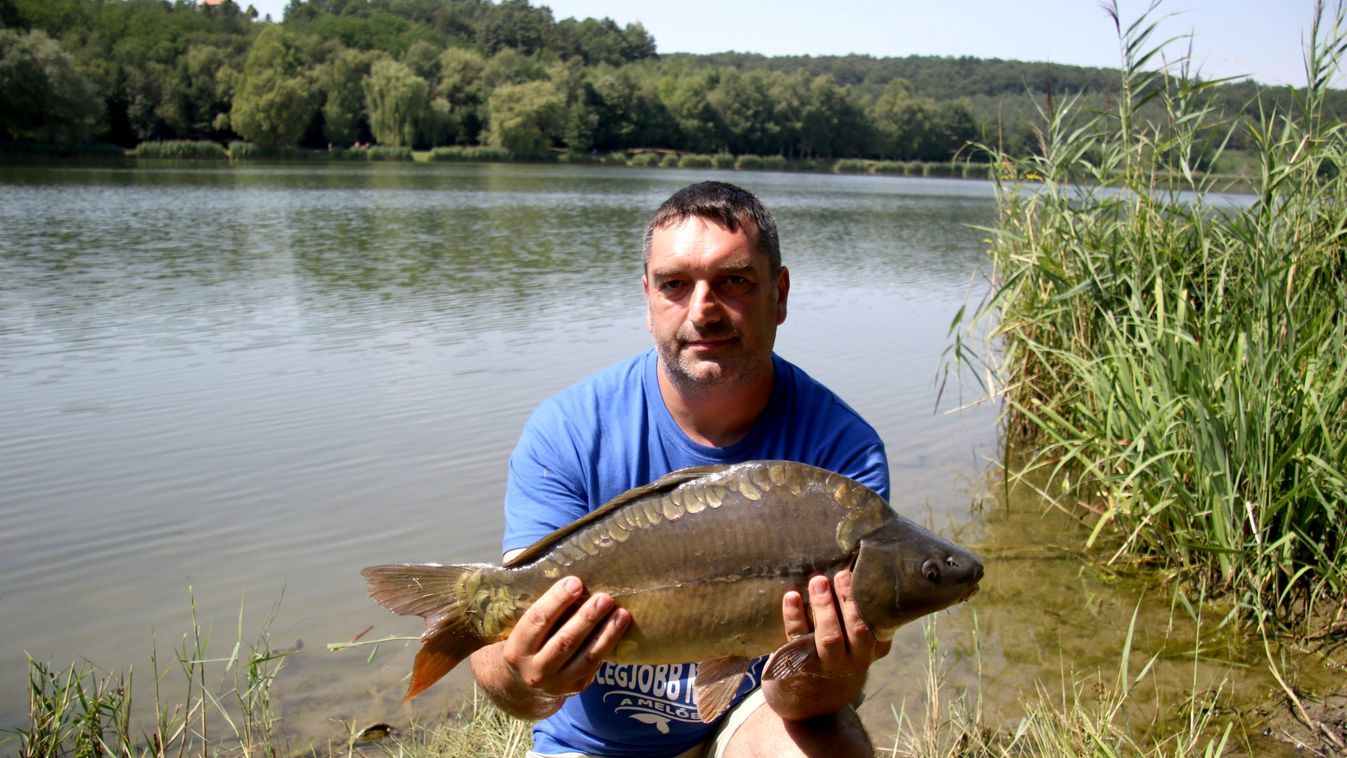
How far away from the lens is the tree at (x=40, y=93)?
2079 inches

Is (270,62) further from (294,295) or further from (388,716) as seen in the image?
(388,716)

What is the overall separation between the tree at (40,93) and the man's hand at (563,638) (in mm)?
60927

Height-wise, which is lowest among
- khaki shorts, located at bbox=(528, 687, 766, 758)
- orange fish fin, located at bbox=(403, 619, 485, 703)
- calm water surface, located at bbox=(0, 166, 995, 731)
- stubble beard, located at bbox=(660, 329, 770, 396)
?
calm water surface, located at bbox=(0, 166, 995, 731)

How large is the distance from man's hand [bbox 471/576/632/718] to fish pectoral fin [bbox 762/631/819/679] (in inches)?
12.2

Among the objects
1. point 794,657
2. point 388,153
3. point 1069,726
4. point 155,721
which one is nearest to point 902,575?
point 794,657

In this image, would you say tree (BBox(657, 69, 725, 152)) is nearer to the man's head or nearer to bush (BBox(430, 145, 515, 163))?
bush (BBox(430, 145, 515, 163))

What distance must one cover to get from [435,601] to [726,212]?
1.11 m

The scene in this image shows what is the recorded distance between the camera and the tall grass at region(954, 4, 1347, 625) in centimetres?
439

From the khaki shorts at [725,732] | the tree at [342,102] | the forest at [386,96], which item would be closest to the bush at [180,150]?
the forest at [386,96]

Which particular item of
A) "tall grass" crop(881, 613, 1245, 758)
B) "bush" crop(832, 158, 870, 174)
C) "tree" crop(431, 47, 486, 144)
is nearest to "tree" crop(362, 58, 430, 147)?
"tree" crop(431, 47, 486, 144)

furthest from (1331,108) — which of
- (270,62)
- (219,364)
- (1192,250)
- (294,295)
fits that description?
(270,62)

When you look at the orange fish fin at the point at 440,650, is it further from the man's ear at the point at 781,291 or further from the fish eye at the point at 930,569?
the man's ear at the point at 781,291

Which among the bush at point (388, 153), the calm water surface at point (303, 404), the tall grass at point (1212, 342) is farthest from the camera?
the bush at point (388, 153)

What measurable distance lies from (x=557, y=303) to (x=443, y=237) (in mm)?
8949
